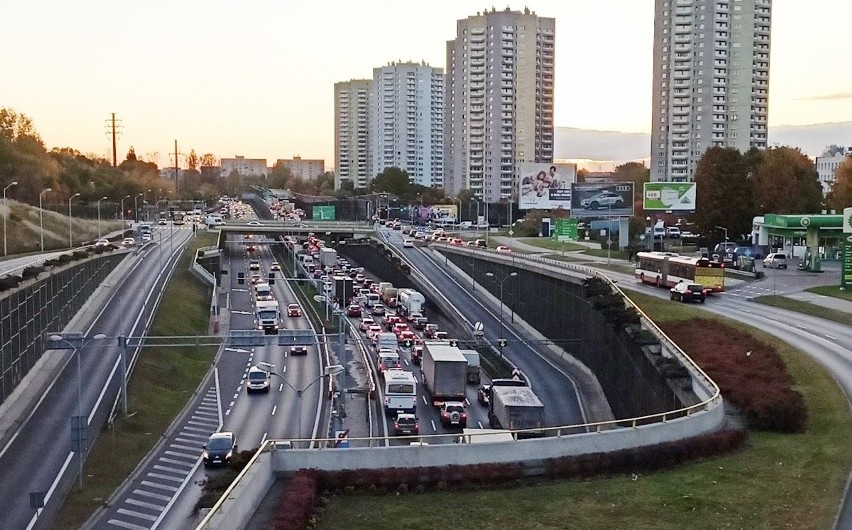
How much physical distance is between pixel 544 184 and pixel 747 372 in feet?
254

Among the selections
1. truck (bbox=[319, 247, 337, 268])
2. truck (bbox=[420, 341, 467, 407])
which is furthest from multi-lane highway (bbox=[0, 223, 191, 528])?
truck (bbox=[319, 247, 337, 268])

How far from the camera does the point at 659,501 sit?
1984 cm

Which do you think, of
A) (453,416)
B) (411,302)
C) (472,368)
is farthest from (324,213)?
(453,416)

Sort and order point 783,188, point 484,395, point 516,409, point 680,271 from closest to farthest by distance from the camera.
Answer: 1. point 516,409
2. point 484,395
3. point 680,271
4. point 783,188

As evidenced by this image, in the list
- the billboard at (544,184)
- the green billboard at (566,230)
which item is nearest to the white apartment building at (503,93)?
the billboard at (544,184)

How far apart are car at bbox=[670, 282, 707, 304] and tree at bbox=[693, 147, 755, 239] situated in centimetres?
3700

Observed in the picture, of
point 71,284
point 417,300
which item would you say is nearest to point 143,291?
point 71,284

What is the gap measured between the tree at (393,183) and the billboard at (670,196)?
107 metres

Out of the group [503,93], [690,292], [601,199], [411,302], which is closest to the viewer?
[690,292]

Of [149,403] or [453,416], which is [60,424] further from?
[453,416]

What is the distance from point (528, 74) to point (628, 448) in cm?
16663

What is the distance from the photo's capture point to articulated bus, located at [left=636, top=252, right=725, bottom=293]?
5897 centimetres

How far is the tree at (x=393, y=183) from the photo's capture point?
628ft

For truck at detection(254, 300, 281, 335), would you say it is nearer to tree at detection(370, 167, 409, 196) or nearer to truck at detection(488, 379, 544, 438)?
truck at detection(488, 379, 544, 438)
